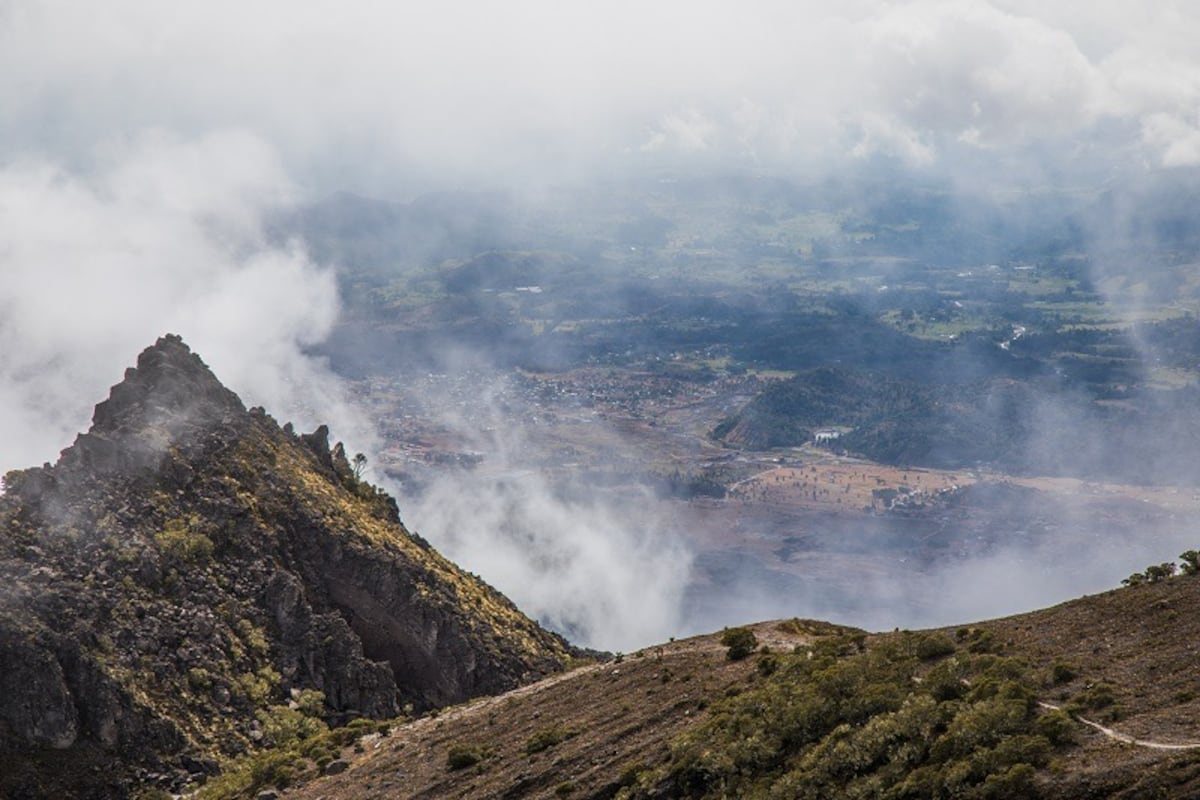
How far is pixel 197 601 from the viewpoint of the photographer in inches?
3100

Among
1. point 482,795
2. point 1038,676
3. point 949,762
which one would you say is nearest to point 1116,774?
point 949,762

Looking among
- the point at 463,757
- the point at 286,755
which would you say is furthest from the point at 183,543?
the point at 463,757

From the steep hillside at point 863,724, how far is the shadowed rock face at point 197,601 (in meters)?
12.9

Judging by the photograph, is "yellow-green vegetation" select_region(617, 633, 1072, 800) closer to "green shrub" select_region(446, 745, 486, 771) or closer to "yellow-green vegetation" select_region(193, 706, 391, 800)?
"green shrub" select_region(446, 745, 486, 771)

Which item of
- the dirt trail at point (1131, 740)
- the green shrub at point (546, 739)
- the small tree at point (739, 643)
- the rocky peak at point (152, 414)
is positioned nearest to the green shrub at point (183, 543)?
the rocky peak at point (152, 414)

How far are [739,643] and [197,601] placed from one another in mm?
38922

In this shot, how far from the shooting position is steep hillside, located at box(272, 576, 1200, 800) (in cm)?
3578

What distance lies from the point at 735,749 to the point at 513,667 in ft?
150

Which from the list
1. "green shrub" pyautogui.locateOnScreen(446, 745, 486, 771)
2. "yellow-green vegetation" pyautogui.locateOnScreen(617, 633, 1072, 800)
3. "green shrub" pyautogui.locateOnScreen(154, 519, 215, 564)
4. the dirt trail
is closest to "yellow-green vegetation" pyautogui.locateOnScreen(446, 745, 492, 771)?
"green shrub" pyautogui.locateOnScreen(446, 745, 486, 771)

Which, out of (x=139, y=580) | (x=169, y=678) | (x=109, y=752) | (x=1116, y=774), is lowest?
(x=1116, y=774)

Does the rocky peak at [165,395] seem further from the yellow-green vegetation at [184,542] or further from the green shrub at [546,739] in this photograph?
the green shrub at [546,739]

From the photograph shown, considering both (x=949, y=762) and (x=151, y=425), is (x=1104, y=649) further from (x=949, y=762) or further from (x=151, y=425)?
(x=151, y=425)

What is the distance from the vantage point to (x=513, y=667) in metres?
88.1

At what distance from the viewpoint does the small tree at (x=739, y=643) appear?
61281 millimetres
